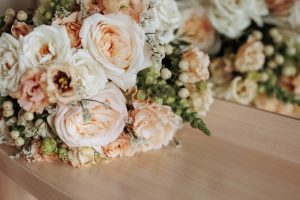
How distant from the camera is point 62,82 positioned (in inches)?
23.7

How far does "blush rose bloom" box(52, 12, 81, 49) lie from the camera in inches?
25.1

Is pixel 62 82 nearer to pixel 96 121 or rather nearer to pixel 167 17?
pixel 96 121

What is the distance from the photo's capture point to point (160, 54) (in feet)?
2.22

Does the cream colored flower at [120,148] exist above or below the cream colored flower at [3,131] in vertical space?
below

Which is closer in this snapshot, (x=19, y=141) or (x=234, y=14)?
(x=19, y=141)

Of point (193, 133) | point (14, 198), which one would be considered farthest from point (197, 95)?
point (14, 198)

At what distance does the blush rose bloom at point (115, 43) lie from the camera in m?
0.63

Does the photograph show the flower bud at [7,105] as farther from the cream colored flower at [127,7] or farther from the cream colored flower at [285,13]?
the cream colored flower at [285,13]

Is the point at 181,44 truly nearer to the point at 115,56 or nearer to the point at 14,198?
the point at 115,56

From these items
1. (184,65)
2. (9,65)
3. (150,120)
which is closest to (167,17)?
(184,65)

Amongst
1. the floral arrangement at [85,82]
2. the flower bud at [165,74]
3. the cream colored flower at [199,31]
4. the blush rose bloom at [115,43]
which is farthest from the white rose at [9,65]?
the cream colored flower at [199,31]

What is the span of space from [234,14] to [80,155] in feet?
1.52

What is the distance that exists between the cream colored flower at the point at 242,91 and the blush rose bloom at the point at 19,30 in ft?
1.50

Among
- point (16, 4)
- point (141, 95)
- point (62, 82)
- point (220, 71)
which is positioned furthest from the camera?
point (220, 71)
